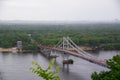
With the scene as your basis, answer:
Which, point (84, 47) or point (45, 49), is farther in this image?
point (84, 47)

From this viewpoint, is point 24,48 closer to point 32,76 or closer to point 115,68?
point 32,76

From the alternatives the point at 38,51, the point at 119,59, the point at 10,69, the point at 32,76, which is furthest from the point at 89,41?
the point at 119,59

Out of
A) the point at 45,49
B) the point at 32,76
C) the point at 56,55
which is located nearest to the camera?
the point at 32,76

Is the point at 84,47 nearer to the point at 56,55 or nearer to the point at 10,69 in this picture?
the point at 56,55

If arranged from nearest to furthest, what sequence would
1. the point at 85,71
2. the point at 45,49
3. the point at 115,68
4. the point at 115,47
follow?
the point at 115,68 → the point at 85,71 → the point at 45,49 → the point at 115,47

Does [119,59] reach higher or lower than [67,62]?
higher

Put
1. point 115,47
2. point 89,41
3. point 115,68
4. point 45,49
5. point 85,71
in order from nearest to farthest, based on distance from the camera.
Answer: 1. point 115,68
2. point 85,71
3. point 45,49
4. point 115,47
5. point 89,41

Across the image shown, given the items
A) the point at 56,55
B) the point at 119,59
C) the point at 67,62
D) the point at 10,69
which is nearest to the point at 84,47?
the point at 56,55

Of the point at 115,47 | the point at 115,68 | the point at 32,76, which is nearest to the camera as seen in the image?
the point at 115,68

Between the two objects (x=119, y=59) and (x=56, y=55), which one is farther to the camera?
(x=56, y=55)
